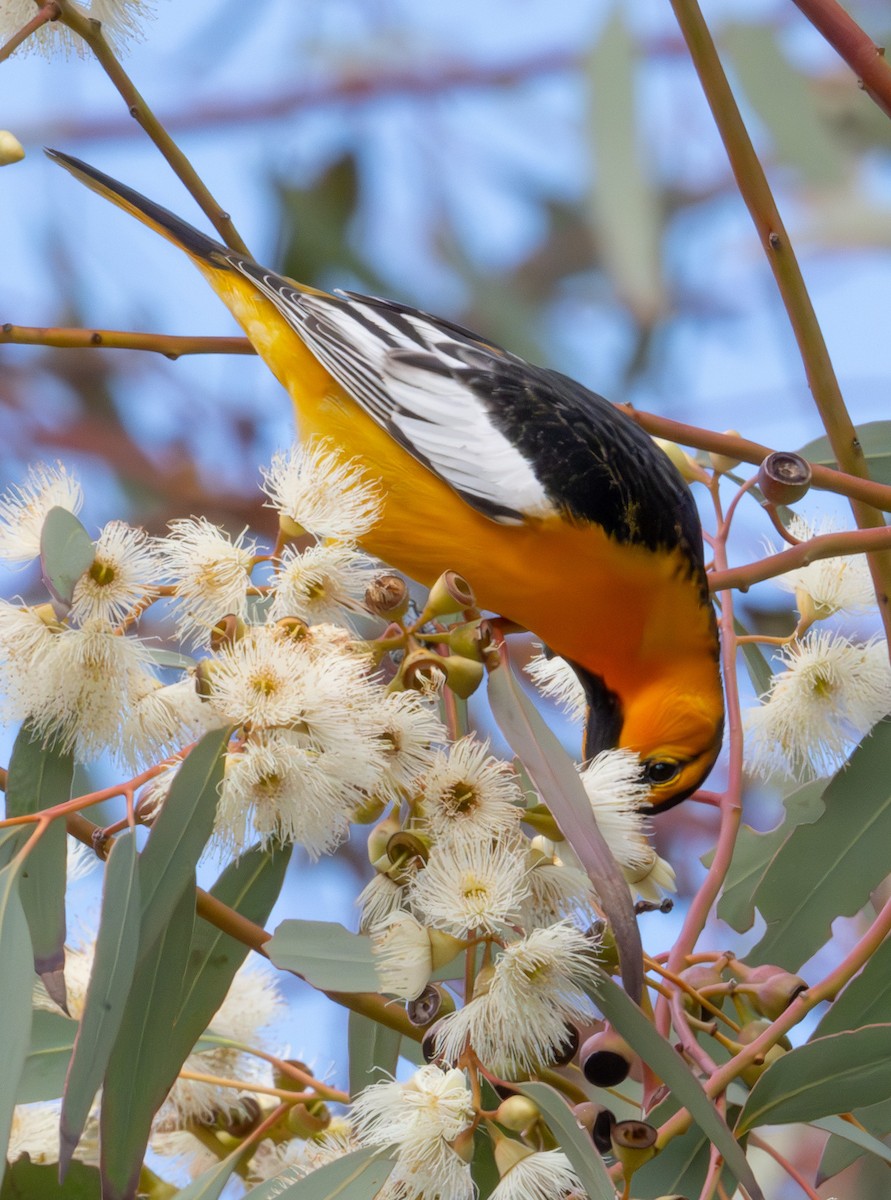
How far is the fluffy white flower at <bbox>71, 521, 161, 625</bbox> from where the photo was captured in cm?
126

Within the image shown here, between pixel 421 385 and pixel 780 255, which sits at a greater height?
pixel 421 385

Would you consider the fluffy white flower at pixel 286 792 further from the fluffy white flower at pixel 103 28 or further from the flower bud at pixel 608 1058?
the fluffy white flower at pixel 103 28

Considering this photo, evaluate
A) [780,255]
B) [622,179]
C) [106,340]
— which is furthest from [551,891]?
[622,179]

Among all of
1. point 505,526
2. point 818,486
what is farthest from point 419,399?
point 818,486

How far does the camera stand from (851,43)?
4.45 ft

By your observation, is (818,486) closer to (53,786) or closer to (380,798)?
(380,798)

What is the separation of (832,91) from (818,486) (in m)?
2.49

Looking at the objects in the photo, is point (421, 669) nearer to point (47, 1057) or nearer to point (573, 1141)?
point (573, 1141)

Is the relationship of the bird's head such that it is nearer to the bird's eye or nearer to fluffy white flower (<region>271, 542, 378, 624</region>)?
the bird's eye

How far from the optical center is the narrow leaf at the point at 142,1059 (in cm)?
111

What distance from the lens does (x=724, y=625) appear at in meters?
1.84

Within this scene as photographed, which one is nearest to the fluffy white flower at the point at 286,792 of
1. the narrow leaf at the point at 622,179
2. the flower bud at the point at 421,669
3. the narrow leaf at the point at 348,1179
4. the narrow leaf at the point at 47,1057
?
the flower bud at the point at 421,669

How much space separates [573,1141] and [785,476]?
65cm

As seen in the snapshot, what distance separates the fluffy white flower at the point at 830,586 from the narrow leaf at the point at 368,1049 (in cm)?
70
